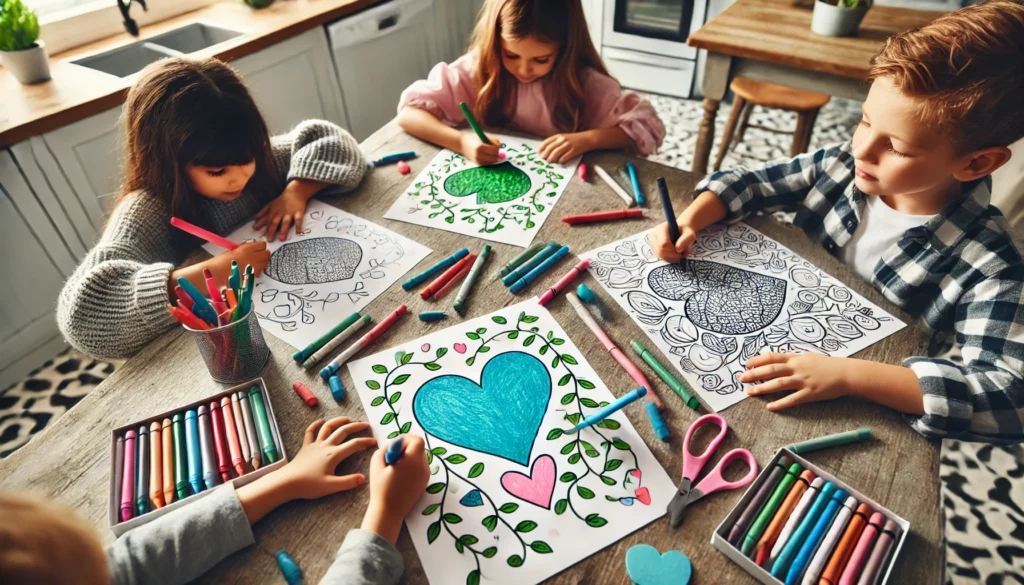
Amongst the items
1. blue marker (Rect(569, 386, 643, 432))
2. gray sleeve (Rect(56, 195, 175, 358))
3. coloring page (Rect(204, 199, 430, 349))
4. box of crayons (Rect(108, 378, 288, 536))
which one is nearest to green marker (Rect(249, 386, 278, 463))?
box of crayons (Rect(108, 378, 288, 536))

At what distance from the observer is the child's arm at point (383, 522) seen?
512 mm

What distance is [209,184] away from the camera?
36.9 inches

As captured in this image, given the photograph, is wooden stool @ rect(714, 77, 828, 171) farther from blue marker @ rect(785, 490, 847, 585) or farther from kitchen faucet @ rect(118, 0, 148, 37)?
kitchen faucet @ rect(118, 0, 148, 37)

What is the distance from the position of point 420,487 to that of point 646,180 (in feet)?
2.40

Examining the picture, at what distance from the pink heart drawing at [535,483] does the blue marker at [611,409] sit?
0.06 m

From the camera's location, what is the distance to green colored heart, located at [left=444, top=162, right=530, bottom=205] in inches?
40.9

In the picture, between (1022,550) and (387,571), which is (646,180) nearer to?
(387,571)

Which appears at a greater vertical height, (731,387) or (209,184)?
(209,184)

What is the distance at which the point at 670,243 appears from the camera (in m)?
0.88

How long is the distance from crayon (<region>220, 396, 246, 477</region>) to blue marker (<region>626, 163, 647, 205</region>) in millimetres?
714

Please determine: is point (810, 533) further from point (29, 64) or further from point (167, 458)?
point (29, 64)

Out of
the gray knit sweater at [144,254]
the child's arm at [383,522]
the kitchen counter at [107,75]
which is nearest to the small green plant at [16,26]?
the kitchen counter at [107,75]

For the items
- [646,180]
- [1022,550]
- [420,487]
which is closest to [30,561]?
[420,487]

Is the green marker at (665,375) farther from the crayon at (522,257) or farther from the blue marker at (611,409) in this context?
the crayon at (522,257)
